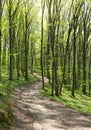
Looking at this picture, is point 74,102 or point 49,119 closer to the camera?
point 49,119

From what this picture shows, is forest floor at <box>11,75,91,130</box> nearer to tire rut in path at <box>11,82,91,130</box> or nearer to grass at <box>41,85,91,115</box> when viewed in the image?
tire rut in path at <box>11,82,91,130</box>

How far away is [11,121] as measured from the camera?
13.5 meters

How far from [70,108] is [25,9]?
21402 millimetres

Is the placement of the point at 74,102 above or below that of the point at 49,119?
below

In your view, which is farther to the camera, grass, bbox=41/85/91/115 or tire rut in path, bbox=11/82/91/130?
grass, bbox=41/85/91/115

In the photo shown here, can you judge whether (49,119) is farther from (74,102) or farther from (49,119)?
(74,102)

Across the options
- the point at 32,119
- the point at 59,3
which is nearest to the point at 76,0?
the point at 59,3

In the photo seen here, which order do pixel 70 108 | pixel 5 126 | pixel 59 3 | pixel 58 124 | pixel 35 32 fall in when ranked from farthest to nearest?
pixel 35 32 < pixel 59 3 < pixel 70 108 < pixel 58 124 < pixel 5 126

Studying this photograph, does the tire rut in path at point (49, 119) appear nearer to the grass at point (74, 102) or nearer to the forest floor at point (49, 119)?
the forest floor at point (49, 119)

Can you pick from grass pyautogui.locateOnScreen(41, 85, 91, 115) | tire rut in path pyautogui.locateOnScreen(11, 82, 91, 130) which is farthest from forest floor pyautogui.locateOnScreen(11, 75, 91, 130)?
grass pyautogui.locateOnScreen(41, 85, 91, 115)

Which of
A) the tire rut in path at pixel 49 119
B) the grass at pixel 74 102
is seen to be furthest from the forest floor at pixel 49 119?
the grass at pixel 74 102

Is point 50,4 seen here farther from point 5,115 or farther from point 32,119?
→ point 5,115

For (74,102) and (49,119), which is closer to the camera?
(49,119)

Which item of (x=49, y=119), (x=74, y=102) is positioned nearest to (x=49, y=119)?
(x=49, y=119)
